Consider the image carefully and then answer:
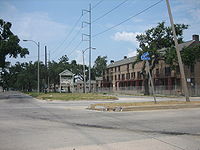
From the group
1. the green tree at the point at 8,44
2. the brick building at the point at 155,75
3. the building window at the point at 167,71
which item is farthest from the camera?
the building window at the point at 167,71

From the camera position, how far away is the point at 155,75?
5684 centimetres

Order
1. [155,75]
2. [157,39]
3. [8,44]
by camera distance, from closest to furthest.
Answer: [8,44], [157,39], [155,75]

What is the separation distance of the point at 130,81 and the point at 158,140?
62.5 metres

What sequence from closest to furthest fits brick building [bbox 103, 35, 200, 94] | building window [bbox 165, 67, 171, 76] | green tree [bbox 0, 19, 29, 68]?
green tree [bbox 0, 19, 29, 68] < brick building [bbox 103, 35, 200, 94] < building window [bbox 165, 67, 171, 76]

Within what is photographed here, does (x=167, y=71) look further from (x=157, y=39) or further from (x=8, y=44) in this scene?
(x=8, y=44)

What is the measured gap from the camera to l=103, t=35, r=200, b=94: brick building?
48.1 meters

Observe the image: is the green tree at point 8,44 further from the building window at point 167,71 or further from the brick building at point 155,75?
the building window at point 167,71

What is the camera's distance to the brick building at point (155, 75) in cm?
4809

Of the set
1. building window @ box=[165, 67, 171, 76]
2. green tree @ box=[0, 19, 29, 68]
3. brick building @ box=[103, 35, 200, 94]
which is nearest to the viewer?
green tree @ box=[0, 19, 29, 68]

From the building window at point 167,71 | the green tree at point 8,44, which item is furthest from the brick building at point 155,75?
the green tree at point 8,44

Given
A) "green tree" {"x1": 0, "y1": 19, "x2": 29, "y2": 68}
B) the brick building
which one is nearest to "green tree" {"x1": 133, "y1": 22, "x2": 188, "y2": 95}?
the brick building

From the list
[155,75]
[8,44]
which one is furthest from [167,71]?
[8,44]

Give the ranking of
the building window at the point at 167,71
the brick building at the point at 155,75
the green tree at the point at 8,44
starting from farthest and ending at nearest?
the building window at the point at 167,71 < the brick building at the point at 155,75 < the green tree at the point at 8,44

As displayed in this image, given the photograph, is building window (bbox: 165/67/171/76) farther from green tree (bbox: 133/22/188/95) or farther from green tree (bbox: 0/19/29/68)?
green tree (bbox: 0/19/29/68)
